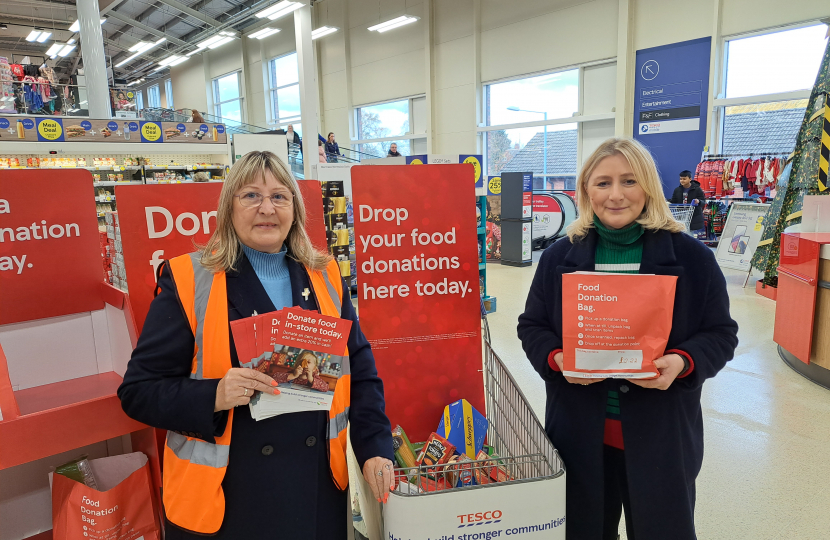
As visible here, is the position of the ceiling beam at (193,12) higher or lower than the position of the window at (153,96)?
higher

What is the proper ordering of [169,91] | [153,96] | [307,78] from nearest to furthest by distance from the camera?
[307,78] → [169,91] → [153,96]

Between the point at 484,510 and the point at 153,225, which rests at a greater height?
the point at 153,225

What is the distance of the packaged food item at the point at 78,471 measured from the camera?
5.30 ft

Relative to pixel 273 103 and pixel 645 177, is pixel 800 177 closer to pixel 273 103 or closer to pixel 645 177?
Result: pixel 645 177

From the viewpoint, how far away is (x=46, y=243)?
1.76 m

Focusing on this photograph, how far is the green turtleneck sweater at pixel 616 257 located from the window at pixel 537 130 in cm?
1154

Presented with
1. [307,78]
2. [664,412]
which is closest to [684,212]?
[307,78]

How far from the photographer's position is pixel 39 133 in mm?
8008

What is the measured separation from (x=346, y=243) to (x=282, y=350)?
462cm

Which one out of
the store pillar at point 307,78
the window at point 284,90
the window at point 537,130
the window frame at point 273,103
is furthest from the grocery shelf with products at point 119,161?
the window frame at point 273,103

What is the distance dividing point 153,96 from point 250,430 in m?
31.3

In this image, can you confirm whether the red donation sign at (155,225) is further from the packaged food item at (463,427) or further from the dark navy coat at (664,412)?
the dark navy coat at (664,412)

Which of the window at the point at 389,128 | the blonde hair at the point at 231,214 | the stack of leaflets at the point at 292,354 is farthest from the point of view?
the window at the point at 389,128

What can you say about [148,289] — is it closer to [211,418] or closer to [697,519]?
[211,418]
